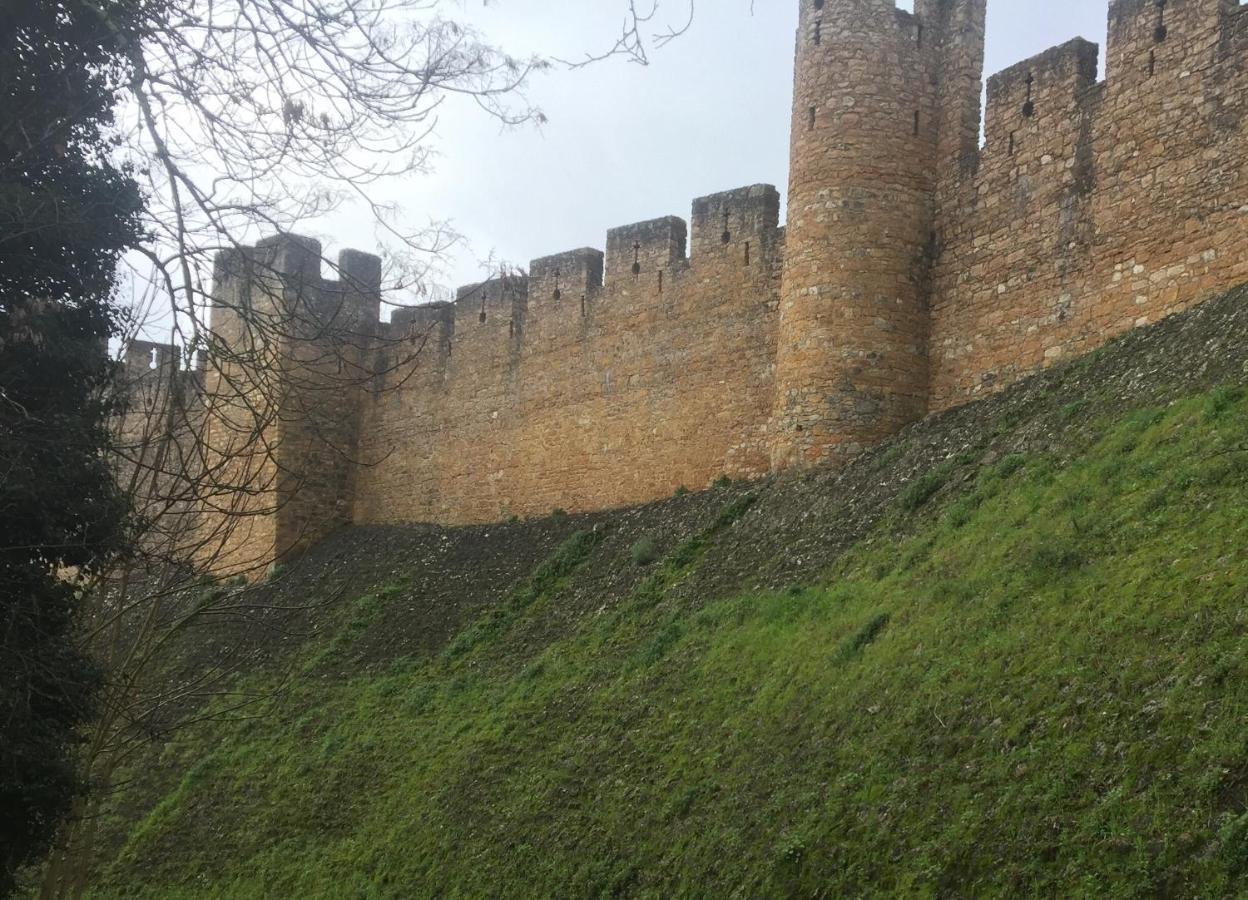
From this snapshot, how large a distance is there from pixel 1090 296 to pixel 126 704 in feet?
32.0

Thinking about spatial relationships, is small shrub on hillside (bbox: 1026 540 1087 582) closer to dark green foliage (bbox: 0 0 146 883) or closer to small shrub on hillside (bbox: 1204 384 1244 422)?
small shrub on hillside (bbox: 1204 384 1244 422)

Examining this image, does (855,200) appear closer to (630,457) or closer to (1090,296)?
(1090,296)

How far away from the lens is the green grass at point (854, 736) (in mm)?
8586

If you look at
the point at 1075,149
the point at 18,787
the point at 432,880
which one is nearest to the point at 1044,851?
the point at 18,787

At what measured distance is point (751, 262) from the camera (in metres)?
20.3

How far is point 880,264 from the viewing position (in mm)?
17875

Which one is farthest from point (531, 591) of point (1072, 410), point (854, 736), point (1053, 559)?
point (1053, 559)

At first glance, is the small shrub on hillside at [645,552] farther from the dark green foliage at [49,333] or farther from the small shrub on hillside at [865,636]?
the dark green foliage at [49,333]

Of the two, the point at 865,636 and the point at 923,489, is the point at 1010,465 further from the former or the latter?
the point at 865,636

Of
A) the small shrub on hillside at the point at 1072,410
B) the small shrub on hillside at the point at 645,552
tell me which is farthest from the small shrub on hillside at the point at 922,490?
the small shrub on hillside at the point at 645,552

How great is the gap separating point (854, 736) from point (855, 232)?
8.15m

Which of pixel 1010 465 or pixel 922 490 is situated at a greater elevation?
pixel 1010 465

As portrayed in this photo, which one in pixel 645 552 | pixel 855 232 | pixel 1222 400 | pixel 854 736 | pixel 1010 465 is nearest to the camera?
pixel 854 736

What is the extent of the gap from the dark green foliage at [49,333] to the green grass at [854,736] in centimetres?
434
